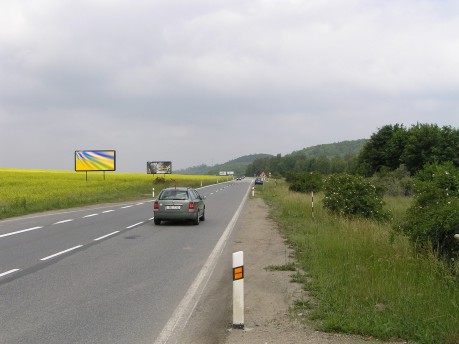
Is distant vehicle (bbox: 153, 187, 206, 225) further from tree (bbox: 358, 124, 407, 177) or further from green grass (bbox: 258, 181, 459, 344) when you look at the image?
tree (bbox: 358, 124, 407, 177)

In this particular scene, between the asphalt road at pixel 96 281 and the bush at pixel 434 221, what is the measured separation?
444 cm

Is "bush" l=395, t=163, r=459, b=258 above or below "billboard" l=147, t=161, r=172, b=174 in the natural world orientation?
below

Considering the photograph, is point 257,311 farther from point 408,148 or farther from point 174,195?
point 408,148

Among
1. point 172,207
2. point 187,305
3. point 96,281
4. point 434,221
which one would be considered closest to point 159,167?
point 172,207

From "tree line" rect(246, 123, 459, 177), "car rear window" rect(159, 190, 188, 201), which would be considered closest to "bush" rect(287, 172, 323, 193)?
"tree line" rect(246, 123, 459, 177)

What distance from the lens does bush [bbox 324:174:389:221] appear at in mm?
18453

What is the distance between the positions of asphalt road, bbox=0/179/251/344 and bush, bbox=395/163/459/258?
444 cm

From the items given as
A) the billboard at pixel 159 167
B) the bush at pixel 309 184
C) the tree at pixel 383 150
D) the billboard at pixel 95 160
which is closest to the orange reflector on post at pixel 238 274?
the bush at pixel 309 184

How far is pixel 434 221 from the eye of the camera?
8.66 m

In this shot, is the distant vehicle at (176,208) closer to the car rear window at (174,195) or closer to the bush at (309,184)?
the car rear window at (174,195)

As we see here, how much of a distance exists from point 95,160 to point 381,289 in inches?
2483

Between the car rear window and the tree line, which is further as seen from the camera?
the tree line

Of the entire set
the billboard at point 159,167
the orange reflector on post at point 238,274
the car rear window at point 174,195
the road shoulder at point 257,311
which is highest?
the billboard at point 159,167

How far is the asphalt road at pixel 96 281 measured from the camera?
549 centimetres
